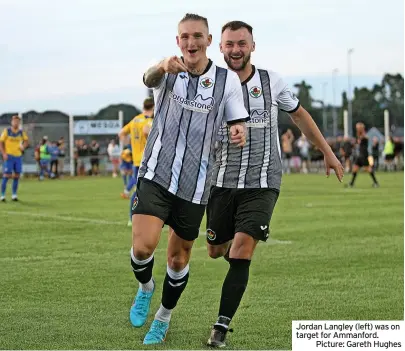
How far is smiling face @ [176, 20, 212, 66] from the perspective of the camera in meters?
6.83

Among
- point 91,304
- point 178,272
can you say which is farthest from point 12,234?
point 178,272

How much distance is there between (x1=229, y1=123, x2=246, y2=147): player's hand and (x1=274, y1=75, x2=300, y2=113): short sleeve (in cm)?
91

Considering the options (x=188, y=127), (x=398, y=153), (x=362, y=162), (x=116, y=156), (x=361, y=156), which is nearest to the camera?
(x=188, y=127)

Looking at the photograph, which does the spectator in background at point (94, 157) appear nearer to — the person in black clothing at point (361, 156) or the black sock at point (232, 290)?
the person in black clothing at point (361, 156)

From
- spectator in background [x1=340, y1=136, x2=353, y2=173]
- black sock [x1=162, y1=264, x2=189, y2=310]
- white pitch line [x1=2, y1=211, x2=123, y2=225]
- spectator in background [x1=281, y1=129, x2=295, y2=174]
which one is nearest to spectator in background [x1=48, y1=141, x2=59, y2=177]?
spectator in background [x1=281, y1=129, x2=295, y2=174]

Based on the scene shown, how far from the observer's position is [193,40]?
6.87 m

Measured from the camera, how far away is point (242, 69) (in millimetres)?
7695

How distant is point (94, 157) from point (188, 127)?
40963 mm

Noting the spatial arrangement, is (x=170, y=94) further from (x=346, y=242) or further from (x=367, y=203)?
(x=367, y=203)

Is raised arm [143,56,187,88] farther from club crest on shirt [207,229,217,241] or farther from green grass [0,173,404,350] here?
green grass [0,173,404,350]

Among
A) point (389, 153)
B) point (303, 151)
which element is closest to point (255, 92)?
point (389, 153)

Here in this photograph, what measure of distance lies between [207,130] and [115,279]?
12.0ft

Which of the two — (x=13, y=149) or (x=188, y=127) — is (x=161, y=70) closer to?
(x=188, y=127)

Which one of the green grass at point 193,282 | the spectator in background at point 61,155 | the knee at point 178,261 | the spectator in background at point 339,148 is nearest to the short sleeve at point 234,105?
the knee at point 178,261
